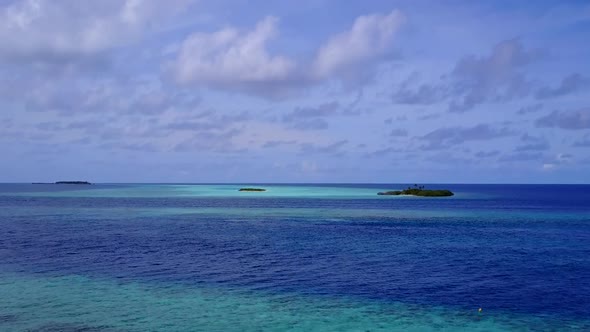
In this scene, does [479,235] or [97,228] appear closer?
[479,235]

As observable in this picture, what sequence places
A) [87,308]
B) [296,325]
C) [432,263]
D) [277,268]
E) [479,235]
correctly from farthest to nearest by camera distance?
[479,235] → [432,263] → [277,268] → [87,308] → [296,325]

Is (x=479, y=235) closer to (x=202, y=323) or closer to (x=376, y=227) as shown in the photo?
(x=376, y=227)

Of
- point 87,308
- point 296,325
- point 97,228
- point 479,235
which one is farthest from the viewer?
point 97,228

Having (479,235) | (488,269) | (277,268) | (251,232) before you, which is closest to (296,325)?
(277,268)

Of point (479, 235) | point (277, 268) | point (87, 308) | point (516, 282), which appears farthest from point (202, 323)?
point (479, 235)

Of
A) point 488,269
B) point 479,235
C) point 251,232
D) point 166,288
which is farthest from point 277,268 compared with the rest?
point 479,235

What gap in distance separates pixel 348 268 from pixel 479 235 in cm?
2961

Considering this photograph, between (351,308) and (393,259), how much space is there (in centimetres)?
1691

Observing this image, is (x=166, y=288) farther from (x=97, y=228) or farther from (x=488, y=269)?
(x=97, y=228)

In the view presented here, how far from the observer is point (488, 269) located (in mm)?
40188

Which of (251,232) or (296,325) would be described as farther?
(251,232)

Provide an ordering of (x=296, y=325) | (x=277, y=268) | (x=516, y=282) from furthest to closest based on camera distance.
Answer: (x=277, y=268) → (x=516, y=282) → (x=296, y=325)

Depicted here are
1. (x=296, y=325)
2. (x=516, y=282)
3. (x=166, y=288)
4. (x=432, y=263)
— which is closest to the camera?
(x=296, y=325)

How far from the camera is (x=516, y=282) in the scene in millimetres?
35406
